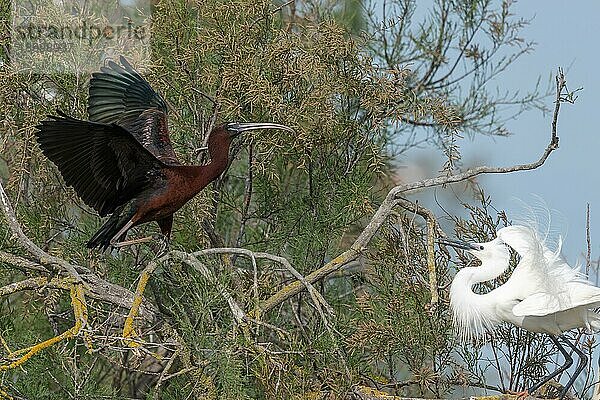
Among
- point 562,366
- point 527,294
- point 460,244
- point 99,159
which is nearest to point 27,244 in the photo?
point 99,159

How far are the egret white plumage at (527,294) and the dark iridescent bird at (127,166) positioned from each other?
2.79 ft

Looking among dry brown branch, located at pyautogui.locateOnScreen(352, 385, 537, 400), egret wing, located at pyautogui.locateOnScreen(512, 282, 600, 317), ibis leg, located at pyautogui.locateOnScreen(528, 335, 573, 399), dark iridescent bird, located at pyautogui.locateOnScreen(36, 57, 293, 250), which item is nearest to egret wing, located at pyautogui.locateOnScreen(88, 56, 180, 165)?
dark iridescent bird, located at pyautogui.locateOnScreen(36, 57, 293, 250)

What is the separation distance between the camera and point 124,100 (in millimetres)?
3953

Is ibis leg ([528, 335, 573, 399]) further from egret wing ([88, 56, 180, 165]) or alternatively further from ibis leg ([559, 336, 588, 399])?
egret wing ([88, 56, 180, 165])

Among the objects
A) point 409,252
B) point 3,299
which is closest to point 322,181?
point 409,252

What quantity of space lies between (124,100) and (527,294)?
1618 millimetres

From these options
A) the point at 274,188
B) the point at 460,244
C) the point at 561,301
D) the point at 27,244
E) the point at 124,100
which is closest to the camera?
the point at 27,244

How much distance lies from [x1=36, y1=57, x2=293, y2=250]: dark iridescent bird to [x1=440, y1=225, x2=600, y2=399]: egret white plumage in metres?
0.85

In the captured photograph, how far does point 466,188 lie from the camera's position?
4.39 meters

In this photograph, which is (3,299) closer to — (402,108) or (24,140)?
(24,140)

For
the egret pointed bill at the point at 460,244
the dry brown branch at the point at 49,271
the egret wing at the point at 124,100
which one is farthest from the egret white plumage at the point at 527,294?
the egret wing at the point at 124,100

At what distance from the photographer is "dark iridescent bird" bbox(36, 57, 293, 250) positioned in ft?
10.4

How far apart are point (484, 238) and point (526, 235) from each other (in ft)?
1.47

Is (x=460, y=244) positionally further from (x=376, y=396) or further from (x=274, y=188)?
(x=274, y=188)
